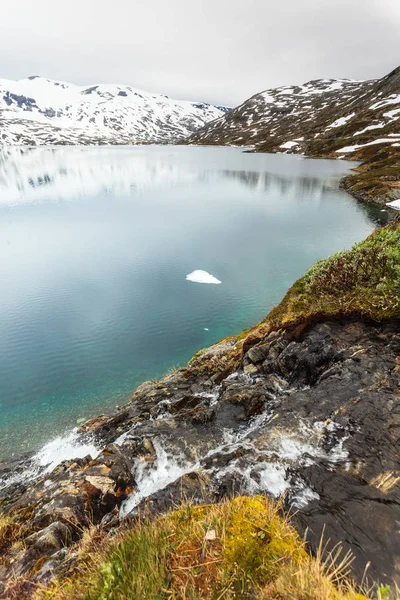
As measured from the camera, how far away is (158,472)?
7.46 m

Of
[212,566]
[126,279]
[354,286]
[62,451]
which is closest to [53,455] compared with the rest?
[62,451]

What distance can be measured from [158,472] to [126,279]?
25.0m

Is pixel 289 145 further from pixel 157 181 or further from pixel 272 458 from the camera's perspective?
pixel 272 458

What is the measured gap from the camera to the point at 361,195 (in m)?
65.5

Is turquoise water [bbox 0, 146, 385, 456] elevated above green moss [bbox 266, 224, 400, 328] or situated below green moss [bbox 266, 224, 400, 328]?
below

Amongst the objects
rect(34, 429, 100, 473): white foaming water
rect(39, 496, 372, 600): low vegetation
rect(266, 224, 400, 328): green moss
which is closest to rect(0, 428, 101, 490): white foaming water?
rect(34, 429, 100, 473): white foaming water

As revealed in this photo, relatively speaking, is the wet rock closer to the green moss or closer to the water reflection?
the green moss

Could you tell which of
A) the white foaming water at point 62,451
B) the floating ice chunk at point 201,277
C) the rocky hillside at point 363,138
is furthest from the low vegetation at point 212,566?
the rocky hillside at point 363,138

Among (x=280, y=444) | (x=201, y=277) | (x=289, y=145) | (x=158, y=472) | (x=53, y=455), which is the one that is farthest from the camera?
(x=289, y=145)

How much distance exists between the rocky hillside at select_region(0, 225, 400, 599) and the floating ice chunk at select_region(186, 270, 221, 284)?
17170mm

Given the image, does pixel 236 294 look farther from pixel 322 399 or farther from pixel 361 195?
pixel 361 195

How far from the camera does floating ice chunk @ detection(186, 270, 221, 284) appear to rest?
97.8ft

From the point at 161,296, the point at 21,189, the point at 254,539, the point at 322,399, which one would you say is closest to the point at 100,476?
the point at 254,539

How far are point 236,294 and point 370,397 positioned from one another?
813 inches
